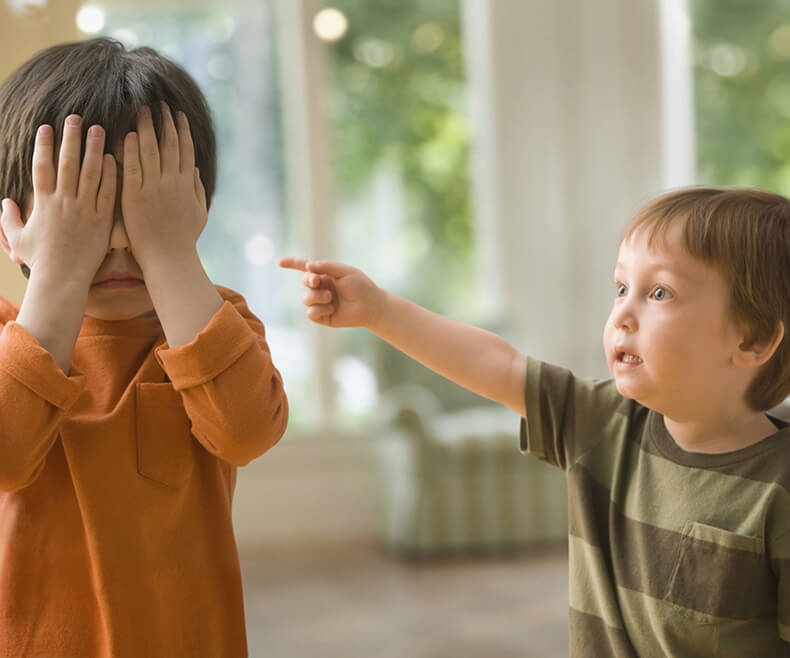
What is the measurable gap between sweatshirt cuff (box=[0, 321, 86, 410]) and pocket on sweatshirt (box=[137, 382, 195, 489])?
81 millimetres

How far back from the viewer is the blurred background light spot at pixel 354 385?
172 inches

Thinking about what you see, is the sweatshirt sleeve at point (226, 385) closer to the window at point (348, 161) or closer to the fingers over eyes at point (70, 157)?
the fingers over eyes at point (70, 157)

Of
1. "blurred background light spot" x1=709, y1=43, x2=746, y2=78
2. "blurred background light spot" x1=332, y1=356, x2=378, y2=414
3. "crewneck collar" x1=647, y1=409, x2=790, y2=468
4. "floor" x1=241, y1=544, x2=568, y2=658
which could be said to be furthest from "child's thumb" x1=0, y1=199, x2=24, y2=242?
"blurred background light spot" x1=709, y1=43, x2=746, y2=78

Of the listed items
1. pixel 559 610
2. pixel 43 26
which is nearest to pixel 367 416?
pixel 559 610

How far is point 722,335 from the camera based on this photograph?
899 mm

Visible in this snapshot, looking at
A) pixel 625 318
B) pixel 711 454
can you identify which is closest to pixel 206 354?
pixel 625 318

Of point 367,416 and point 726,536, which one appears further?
point 367,416

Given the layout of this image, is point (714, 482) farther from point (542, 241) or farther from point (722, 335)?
point (542, 241)

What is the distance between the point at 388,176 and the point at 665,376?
3628 mm

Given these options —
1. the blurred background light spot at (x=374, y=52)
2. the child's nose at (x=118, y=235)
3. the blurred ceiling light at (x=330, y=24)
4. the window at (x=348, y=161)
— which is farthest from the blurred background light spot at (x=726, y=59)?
the child's nose at (x=118, y=235)

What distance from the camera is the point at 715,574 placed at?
0.87 m

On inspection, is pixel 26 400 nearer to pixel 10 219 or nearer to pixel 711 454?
pixel 10 219

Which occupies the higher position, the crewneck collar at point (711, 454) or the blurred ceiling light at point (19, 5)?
the blurred ceiling light at point (19, 5)

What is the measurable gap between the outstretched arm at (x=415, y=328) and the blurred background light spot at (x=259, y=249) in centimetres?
332
